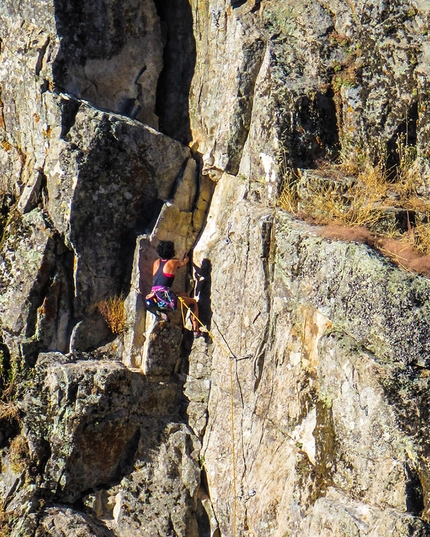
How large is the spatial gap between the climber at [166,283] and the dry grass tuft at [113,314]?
21.6 inches

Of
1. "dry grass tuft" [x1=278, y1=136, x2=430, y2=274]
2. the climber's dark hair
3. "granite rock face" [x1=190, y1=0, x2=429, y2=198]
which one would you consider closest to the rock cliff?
"granite rock face" [x1=190, y1=0, x2=429, y2=198]

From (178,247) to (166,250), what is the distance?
0.48m

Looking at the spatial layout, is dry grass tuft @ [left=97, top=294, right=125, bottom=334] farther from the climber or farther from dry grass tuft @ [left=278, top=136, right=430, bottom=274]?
dry grass tuft @ [left=278, top=136, right=430, bottom=274]

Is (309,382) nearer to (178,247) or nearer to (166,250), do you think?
(166,250)

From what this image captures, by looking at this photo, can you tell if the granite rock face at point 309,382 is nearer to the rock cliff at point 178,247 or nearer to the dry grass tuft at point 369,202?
the rock cliff at point 178,247

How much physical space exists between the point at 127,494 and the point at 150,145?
5.31 metres

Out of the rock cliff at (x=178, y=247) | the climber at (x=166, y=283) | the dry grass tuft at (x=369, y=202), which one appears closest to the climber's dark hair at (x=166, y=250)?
the climber at (x=166, y=283)

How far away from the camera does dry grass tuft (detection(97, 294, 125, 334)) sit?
12.7 meters

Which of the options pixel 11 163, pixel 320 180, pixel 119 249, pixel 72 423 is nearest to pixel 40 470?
pixel 72 423

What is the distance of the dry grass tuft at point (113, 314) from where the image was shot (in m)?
12.7

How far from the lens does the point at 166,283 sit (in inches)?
484

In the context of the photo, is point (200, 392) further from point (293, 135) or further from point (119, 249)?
point (293, 135)

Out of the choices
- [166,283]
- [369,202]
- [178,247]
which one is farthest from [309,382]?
[178,247]

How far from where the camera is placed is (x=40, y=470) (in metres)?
12.2
